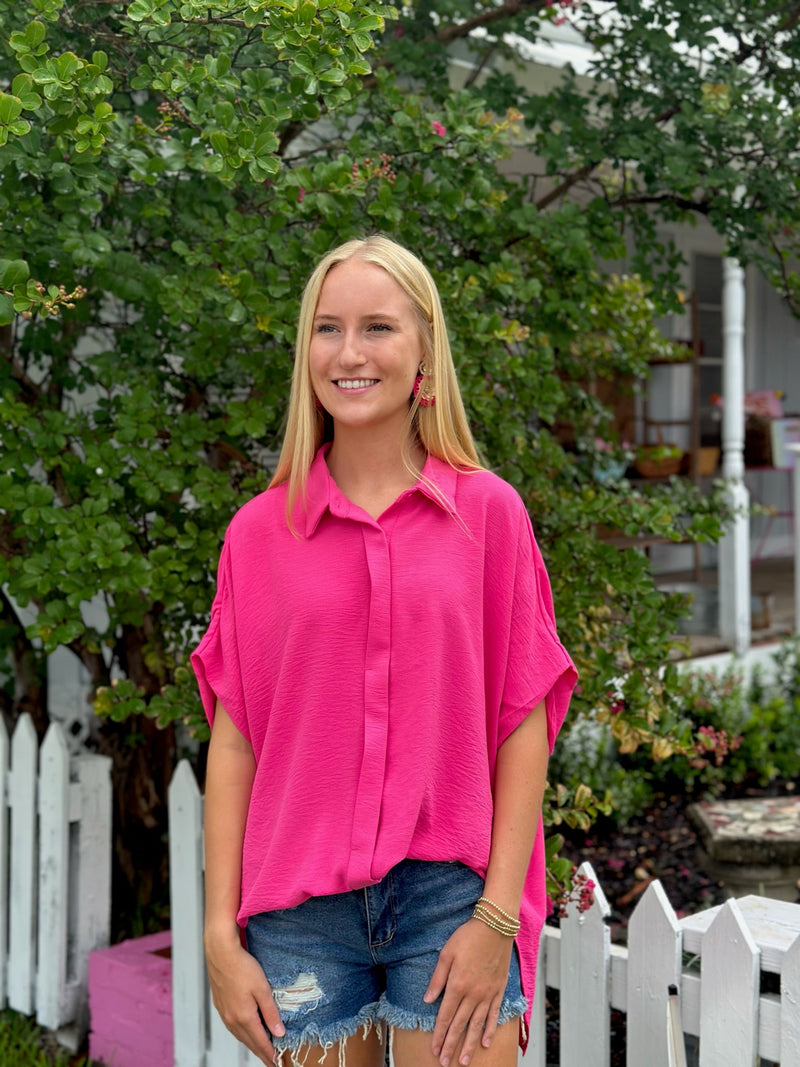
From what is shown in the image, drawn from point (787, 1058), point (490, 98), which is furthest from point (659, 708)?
point (490, 98)

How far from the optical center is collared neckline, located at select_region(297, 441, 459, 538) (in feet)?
6.11

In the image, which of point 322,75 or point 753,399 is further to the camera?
point 753,399

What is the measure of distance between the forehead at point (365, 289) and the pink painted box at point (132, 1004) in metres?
2.05

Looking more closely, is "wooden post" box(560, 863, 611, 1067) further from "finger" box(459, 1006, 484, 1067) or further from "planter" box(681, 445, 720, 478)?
"planter" box(681, 445, 720, 478)

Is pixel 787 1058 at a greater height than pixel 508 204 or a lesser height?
lesser

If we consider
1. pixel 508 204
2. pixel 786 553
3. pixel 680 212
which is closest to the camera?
pixel 508 204

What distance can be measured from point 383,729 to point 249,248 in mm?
1361

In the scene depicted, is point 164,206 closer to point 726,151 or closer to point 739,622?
point 726,151

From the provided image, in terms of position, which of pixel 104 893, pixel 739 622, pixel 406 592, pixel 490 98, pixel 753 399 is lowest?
pixel 104 893

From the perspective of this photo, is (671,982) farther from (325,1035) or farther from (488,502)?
(488,502)

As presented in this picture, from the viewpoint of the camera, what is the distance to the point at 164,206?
289 centimetres

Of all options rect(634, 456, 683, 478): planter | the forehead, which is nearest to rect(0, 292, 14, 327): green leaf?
the forehead

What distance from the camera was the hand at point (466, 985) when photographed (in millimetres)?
1747

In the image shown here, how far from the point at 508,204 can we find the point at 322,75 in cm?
117
